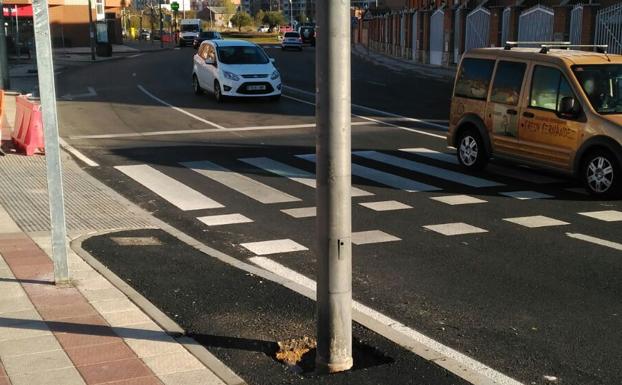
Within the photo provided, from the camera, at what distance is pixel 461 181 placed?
1129 centimetres

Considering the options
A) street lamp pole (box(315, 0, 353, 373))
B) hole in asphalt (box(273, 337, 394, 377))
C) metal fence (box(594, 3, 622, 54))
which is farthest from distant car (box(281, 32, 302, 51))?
street lamp pole (box(315, 0, 353, 373))

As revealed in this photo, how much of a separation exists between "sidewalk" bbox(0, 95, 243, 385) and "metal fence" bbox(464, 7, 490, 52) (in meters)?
31.8

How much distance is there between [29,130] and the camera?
13.4m

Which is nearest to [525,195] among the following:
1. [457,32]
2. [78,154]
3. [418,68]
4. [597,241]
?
[597,241]

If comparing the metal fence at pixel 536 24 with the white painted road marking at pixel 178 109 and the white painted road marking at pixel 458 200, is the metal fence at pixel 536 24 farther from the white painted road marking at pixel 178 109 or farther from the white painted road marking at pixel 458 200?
the white painted road marking at pixel 458 200

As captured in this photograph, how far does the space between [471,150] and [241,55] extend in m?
12.6

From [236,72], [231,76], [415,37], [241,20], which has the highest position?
[241,20]

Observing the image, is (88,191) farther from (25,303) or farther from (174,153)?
(25,303)

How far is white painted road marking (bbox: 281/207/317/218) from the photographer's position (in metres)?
9.27

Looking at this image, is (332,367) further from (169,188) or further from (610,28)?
(610,28)

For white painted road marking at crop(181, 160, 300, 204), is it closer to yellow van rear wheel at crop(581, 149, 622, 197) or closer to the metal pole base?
yellow van rear wheel at crop(581, 149, 622, 197)

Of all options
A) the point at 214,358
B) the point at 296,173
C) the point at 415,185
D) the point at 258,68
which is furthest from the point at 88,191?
the point at 258,68

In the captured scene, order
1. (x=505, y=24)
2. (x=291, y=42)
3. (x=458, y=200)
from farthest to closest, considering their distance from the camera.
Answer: (x=291, y=42) → (x=505, y=24) → (x=458, y=200)

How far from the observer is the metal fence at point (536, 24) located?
31375mm
